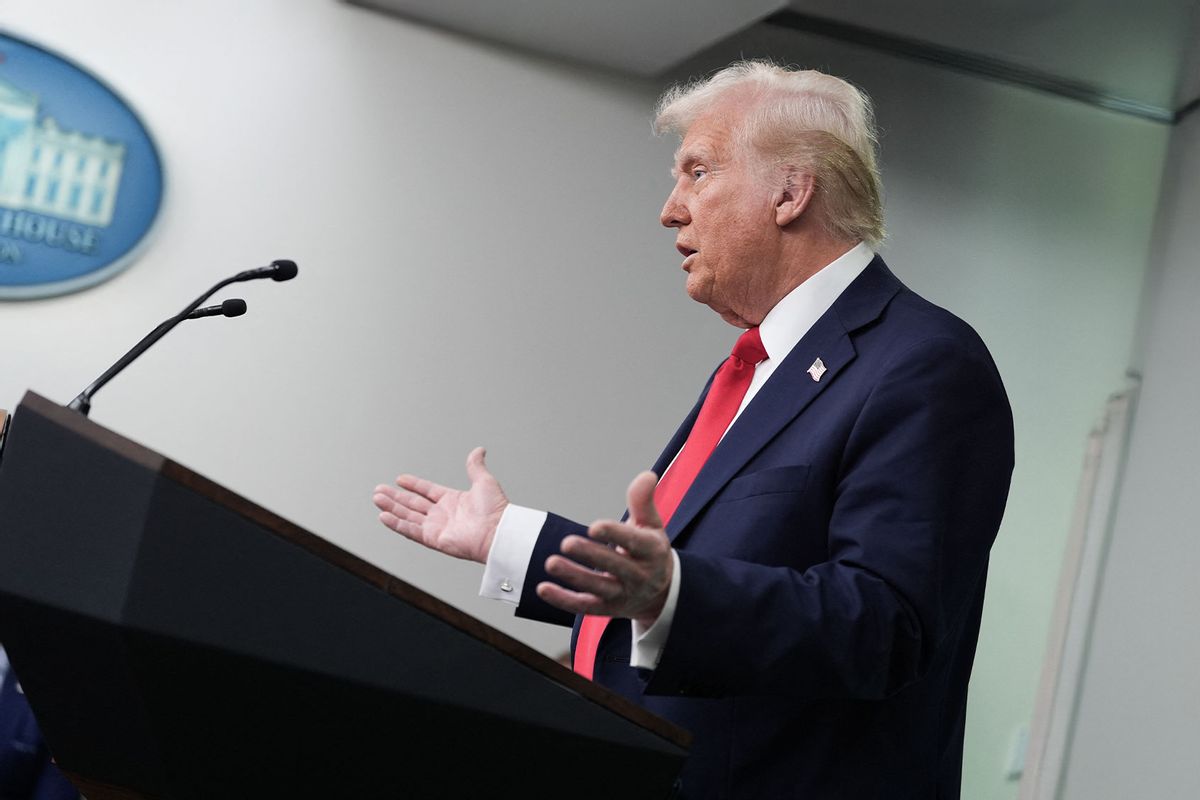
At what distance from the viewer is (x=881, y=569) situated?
107cm

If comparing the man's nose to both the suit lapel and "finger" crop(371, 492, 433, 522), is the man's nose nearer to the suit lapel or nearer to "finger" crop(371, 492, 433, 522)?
the suit lapel

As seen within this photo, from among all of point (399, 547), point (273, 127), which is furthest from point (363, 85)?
point (399, 547)

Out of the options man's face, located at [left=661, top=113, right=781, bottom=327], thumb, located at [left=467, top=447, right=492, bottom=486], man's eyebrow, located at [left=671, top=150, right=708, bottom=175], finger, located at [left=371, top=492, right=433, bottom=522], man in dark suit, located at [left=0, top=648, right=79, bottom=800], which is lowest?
man in dark suit, located at [left=0, top=648, right=79, bottom=800]

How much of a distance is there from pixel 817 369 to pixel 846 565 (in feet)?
0.92

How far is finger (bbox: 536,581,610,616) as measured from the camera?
2.74 ft

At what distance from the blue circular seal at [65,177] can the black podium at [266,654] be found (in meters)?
3.20

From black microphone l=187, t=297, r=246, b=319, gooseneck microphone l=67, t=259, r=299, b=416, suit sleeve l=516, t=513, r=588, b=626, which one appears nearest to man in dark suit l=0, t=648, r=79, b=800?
gooseneck microphone l=67, t=259, r=299, b=416

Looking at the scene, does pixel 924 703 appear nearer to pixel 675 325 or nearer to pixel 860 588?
pixel 860 588

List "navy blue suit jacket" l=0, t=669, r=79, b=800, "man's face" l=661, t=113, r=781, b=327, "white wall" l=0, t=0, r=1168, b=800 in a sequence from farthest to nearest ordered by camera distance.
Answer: "white wall" l=0, t=0, r=1168, b=800 < "navy blue suit jacket" l=0, t=669, r=79, b=800 < "man's face" l=661, t=113, r=781, b=327

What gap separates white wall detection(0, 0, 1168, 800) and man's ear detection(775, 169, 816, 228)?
8.63ft

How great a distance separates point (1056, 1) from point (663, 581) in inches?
148

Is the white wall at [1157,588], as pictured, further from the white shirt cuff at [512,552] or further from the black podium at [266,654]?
the black podium at [266,654]

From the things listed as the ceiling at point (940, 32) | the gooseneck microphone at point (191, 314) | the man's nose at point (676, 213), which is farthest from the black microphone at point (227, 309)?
the ceiling at point (940, 32)

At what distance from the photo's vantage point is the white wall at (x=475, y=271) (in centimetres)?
388
